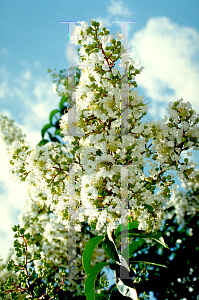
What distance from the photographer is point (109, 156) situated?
Result: 1.19 m

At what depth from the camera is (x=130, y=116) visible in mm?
1319

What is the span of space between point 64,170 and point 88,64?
0.64m

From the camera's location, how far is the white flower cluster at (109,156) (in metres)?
1.17

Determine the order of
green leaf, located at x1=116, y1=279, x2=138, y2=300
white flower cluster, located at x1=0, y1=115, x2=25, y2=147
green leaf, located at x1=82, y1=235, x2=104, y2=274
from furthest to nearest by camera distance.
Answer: white flower cluster, located at x1=0, y1=115, x2=25, y2=147 → green leaf, located at x1=82, y1=235, x2=104, y2=274 → green leaf, located at x1=116, y1=279, x2=138, y2=300

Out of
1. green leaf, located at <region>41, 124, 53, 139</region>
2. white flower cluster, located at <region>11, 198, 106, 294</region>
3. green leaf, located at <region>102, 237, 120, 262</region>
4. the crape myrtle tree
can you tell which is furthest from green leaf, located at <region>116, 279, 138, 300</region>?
green leaf, located at <region>41, 124, 53, 139</region>

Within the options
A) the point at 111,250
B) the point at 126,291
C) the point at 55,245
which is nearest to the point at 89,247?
the point at 111,250

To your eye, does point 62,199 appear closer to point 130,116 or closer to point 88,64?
point 130,116

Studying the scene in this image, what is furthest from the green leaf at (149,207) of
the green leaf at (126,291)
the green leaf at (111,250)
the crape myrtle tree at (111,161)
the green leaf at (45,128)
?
the green leaf at (45,128)

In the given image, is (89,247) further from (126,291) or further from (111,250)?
(126,291)

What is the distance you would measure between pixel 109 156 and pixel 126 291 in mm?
681

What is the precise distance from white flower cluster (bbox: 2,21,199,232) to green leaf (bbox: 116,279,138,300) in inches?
11.8

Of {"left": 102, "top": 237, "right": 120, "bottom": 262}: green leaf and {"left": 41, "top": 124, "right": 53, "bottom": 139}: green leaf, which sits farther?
{"left": 41, "top": 124, "right": 53, "bottom": 139}: green leaf

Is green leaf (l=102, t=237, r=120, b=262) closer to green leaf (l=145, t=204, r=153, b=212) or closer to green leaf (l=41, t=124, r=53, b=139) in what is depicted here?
green leaf (l=145, t=204, r=153, b=212)

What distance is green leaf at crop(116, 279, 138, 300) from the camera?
112 centimetres
